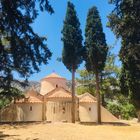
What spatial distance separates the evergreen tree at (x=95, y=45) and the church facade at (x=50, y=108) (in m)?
5.13

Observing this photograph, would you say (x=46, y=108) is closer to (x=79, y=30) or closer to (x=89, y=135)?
(x=79, y=30)

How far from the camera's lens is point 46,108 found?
50156mm

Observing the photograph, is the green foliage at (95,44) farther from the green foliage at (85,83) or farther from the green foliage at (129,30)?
the green foliage at (85,83)

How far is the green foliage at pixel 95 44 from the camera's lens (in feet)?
147

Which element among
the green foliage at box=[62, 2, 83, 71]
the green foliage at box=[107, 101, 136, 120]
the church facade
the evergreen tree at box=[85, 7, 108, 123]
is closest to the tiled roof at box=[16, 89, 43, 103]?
the church facade

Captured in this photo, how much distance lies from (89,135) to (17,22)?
14.1 meters

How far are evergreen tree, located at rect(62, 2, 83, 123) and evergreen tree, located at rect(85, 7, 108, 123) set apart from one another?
1054 millimetres

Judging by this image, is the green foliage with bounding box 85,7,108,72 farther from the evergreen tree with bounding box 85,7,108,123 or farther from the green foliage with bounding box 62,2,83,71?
the green foliage with bounding box 62,2,83,71

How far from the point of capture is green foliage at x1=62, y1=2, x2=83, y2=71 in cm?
4478

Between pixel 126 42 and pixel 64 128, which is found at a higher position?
pixel 126 42

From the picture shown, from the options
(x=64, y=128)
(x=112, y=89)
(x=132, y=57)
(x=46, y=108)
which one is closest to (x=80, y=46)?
(x=46, y=108)

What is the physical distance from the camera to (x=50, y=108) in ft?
160

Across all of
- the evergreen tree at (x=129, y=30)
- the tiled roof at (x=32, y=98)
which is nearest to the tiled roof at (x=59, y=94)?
the tiled roof at (x=32, y=98)

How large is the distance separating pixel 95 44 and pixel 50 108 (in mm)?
10633
